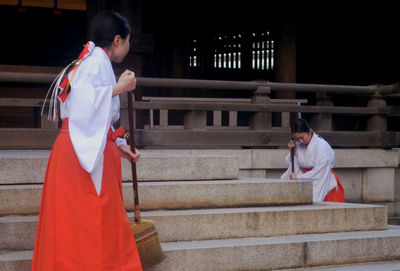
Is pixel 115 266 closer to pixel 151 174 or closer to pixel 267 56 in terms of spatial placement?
pixel 151 174

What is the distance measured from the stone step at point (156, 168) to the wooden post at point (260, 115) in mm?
2630

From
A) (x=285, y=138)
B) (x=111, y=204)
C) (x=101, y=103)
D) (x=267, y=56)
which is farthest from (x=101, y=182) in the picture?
(x=267, y=56)

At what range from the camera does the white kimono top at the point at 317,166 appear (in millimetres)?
7203

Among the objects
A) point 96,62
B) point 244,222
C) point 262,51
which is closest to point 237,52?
point 262,51

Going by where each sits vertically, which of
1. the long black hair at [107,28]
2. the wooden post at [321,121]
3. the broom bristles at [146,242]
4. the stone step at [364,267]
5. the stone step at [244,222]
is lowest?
the stone step at [364,267]

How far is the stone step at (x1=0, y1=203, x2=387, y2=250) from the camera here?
14.9 feet

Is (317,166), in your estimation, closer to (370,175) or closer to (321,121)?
(321,121)

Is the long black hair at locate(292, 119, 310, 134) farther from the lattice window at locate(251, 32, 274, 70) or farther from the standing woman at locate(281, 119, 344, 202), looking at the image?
the lattice window at locate(251, 32, 274, 70)

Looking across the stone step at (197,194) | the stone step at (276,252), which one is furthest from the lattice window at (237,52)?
the stone step at (276,252)

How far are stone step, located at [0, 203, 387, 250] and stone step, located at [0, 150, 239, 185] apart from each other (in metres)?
0.54

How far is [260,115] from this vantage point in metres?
8.53

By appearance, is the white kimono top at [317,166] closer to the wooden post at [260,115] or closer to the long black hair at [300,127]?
the long black hair at [300,127]

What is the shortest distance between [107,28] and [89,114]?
524 mm

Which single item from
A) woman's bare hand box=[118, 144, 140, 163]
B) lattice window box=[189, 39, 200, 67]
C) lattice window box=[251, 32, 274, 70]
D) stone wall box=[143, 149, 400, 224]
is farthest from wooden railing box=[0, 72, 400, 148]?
lattice window box=[189, 39, 200, 67]
